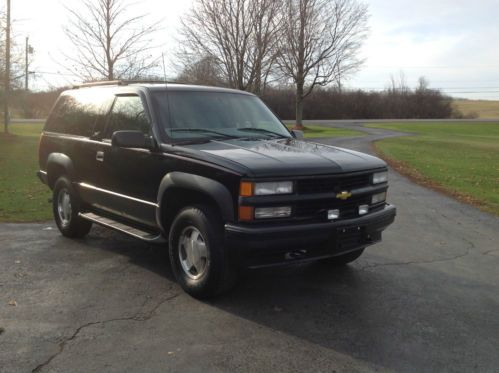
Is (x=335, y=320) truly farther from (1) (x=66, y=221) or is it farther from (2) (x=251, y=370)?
(1) (x=66, y=221)

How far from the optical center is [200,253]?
4535mm

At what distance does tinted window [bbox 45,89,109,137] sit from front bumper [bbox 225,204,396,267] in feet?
9.19

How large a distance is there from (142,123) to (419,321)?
3.20 m

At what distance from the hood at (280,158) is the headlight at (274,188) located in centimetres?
7

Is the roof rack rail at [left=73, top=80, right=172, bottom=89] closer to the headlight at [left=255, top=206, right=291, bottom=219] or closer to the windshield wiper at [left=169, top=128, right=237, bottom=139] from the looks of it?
the windshield wiper at [left=169, top=128, right=237, bottom=139]

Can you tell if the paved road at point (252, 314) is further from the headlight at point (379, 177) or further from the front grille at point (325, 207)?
the headlight at point (379, 177)

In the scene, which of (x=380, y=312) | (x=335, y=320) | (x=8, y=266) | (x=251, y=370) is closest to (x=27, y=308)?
(x=8, y=266)

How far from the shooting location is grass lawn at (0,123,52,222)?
836cm

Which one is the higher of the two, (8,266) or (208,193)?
(208,193)

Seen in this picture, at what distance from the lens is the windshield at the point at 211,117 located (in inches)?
199

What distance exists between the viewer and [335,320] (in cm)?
412

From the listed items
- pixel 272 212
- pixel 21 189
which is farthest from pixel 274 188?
pixel 21 189

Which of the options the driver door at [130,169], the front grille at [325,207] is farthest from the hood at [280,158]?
the driver door at [130,169]

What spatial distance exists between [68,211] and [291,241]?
3.70 metres
